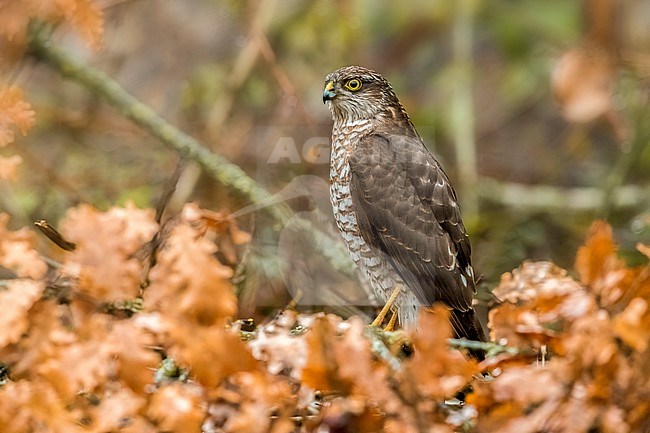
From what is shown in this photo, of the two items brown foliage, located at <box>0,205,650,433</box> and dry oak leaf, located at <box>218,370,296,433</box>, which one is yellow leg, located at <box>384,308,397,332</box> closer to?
brown foliage, located at <box>0,205,650,433</box>

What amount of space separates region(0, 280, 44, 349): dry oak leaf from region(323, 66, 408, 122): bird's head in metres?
2.00

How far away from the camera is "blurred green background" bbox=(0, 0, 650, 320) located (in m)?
5.86

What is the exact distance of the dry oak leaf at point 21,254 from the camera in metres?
2.23

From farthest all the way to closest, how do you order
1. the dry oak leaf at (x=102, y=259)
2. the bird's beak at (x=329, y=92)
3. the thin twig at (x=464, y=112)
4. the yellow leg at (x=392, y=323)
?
the thin twig at (x=464, y=112), the bird's beak at (x=329, y=92), the yellow leg at (x=392, y=323), the dry oak leaf at (x=102, y=259)

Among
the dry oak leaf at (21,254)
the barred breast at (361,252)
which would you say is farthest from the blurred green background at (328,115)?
the dry oak leaf at (21,254)

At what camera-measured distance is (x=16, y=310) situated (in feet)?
6.76

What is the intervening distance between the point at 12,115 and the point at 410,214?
5.19ft

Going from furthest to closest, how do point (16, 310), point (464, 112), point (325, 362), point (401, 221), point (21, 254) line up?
point (464, 112) < point (401, 221) < point (21, 254) < point (16, 310) < point (325, 362)

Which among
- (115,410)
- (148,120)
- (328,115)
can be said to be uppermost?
(328,115)

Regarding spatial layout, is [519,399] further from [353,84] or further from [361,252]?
[353,84]

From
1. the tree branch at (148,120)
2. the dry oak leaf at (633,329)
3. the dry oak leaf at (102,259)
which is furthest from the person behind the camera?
the tree branch at (148,120)

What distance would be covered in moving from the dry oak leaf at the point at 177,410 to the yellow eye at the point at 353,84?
86.5 inches

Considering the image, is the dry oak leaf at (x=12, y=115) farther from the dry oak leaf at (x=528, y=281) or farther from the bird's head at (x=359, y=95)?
the dry oak leaf at (x=528, y=281)

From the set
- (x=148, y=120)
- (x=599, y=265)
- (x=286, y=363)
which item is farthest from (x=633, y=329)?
(x=148, y=120)
